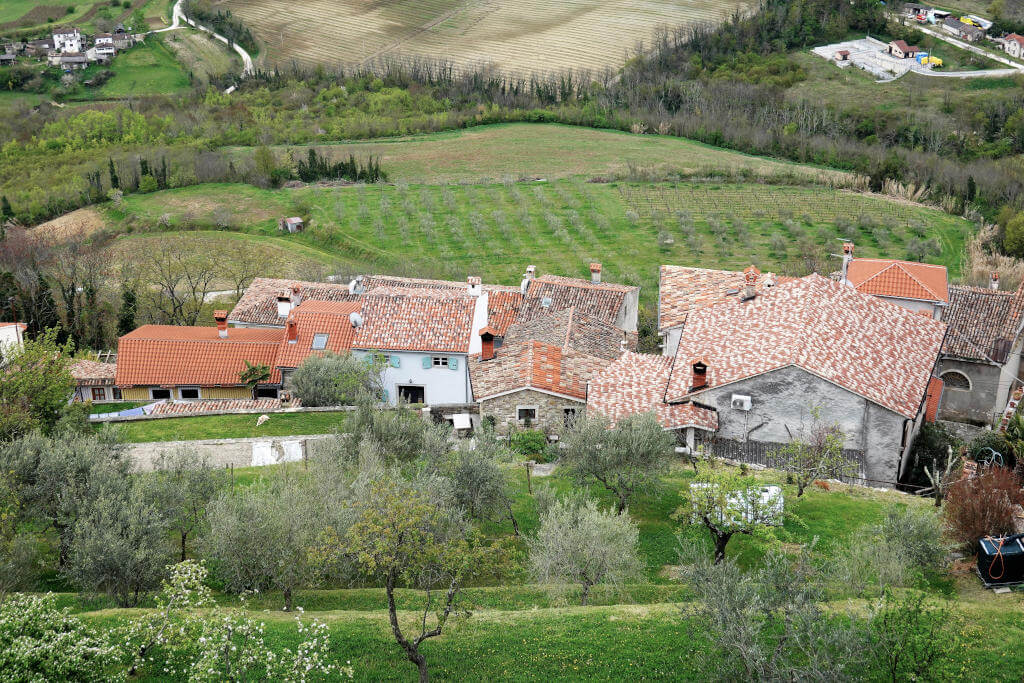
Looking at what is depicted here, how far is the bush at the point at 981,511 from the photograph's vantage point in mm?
27828

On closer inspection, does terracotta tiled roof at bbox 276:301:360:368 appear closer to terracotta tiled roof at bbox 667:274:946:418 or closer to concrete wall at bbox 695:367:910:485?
terracotta tiled roof at bbox 667:274:946:418

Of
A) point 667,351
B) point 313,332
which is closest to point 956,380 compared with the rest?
point 667,351

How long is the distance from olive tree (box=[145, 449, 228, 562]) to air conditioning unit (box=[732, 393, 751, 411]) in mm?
18641

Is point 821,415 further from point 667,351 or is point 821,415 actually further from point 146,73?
point 146,73

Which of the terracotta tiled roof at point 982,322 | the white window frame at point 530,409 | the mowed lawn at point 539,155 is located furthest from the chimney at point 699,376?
the mowed lawn at point 539,155

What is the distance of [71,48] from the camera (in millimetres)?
157375

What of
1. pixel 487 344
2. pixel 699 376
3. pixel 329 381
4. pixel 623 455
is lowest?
pixel 329 381

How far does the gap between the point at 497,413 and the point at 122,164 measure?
7476cm

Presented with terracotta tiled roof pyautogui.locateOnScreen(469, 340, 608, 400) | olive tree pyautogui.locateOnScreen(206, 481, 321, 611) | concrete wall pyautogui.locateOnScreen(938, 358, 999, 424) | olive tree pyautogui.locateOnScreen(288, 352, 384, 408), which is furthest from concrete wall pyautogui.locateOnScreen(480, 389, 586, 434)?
concrete wall pyautogui.locateOnScreen(938, 358, 999, 424)

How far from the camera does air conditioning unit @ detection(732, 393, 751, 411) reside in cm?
3712

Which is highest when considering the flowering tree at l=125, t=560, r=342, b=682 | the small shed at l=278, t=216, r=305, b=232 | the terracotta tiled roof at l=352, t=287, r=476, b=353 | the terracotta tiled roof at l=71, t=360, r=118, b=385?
the flowering tree at l=125, t=560, r=342, b=682

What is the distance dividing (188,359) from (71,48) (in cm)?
12624

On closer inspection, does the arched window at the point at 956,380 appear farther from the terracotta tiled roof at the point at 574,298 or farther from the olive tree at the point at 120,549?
the olive tree at the point at 120,549

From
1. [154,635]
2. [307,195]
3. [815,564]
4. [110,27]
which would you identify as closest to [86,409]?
[154,635]
